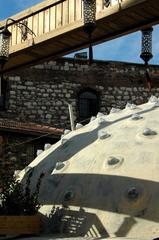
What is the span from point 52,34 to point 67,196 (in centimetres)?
287

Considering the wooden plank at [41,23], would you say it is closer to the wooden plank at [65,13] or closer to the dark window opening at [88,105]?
the wooden plank at [65,13]

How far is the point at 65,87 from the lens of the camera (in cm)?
2930

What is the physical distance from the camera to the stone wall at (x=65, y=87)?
28.4m

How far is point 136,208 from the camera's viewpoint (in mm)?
9000

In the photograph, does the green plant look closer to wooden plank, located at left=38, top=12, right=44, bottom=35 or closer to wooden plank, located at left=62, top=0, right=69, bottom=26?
wooden plank, located at left=38, top=12, right=44, bottom=35

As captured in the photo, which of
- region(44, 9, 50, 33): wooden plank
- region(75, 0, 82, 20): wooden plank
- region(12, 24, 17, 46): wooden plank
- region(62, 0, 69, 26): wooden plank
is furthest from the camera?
region(12, 24, 17, 46): wooden plank

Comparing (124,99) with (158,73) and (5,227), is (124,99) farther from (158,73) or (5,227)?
(5,227)

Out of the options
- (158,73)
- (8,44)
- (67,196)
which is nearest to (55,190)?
(67,196)

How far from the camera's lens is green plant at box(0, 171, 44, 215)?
9.15 meters

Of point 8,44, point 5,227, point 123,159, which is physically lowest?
point 5,227

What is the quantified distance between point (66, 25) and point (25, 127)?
1695 centimetres

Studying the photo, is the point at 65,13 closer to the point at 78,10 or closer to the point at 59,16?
the point at 59,16

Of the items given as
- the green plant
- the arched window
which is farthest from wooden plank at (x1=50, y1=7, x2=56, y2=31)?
the arched window

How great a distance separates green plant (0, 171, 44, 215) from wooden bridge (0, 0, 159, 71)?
88.6 inches
